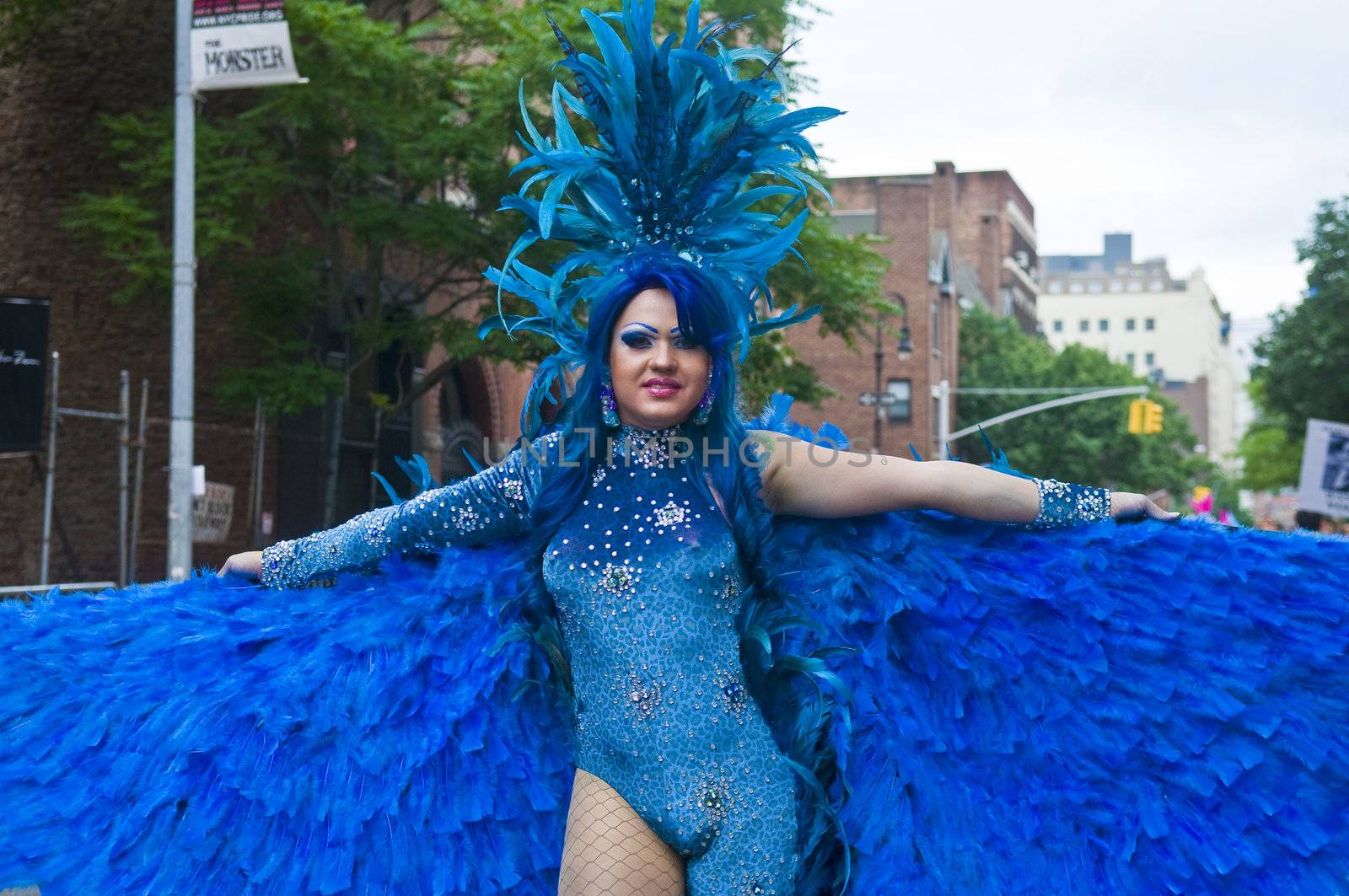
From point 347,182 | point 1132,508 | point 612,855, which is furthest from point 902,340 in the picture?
point 612,855

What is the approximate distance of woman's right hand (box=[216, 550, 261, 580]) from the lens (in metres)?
3.13

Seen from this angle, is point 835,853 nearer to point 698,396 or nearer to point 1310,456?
point 698,396

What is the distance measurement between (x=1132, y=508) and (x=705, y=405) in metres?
1.00

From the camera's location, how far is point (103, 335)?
14984 mm

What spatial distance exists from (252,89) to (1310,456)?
11558mm

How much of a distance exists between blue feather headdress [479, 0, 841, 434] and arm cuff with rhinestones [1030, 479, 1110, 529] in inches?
27.5

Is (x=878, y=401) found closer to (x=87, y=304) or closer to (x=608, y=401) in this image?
(x=87, y=304)

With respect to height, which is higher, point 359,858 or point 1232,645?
point 1232,645

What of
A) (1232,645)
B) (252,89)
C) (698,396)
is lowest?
(1232,645)

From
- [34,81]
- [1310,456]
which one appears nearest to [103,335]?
[34,81]

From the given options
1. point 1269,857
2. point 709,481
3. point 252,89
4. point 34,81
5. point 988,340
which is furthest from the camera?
point 988,340

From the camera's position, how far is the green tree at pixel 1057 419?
48.7m

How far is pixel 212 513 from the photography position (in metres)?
13.0

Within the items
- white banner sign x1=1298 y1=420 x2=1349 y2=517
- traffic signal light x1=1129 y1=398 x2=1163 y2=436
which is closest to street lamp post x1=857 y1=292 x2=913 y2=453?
traffic signal light x1=1129 y1=398 x2=1163 y2=436
